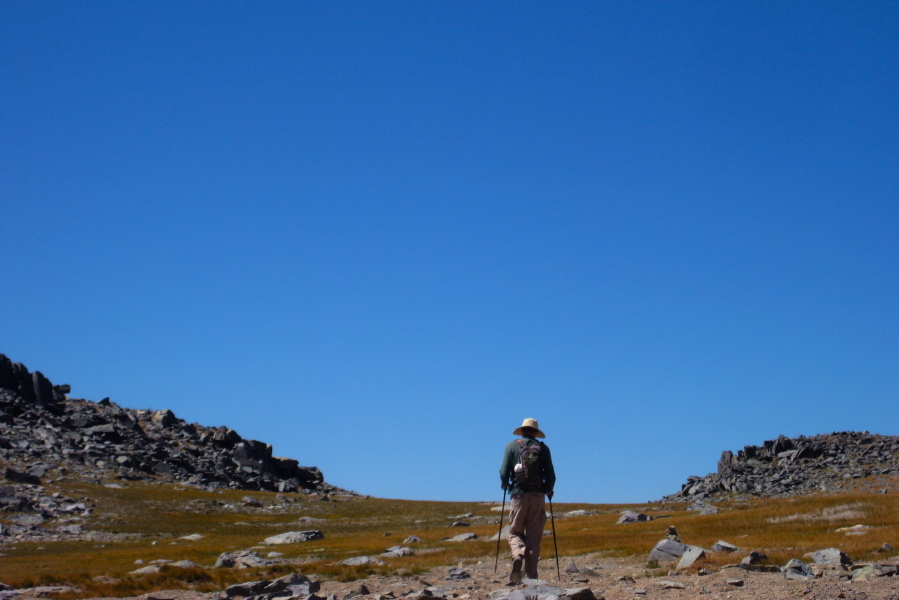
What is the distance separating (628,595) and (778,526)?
19.1 metres

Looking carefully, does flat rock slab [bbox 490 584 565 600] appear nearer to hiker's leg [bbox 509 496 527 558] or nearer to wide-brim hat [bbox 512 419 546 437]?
hiker's leg [bbox 509 496 527 558]

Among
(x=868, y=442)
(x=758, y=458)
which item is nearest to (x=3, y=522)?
(x=758, y=458)

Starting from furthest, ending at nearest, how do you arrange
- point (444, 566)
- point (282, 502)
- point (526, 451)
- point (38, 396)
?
point (38, 396) < point (282, 502) < point (444, 566) < point (526, 451)

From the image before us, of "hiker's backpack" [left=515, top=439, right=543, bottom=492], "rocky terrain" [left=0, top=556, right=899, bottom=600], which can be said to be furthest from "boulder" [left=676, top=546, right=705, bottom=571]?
"hiker's backpack" [left=515, top=439, right=543, bottom=492]

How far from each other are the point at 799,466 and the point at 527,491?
3596 inches

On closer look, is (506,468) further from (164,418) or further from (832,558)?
(164,418)

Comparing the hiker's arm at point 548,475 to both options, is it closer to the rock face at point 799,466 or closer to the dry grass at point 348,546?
the dry grass at point 348,546

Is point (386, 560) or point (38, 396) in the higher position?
point (38, 396)

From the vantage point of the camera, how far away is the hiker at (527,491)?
17766 mm

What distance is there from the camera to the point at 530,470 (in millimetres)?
17734

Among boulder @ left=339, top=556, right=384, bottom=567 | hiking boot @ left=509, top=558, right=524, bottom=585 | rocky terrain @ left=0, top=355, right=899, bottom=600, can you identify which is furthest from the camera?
boulder @ left=339, top=556, right=384, bottom=567

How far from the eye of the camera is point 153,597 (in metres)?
18.4

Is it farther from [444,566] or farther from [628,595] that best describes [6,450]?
[628,595]

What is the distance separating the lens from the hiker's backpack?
1775cm
